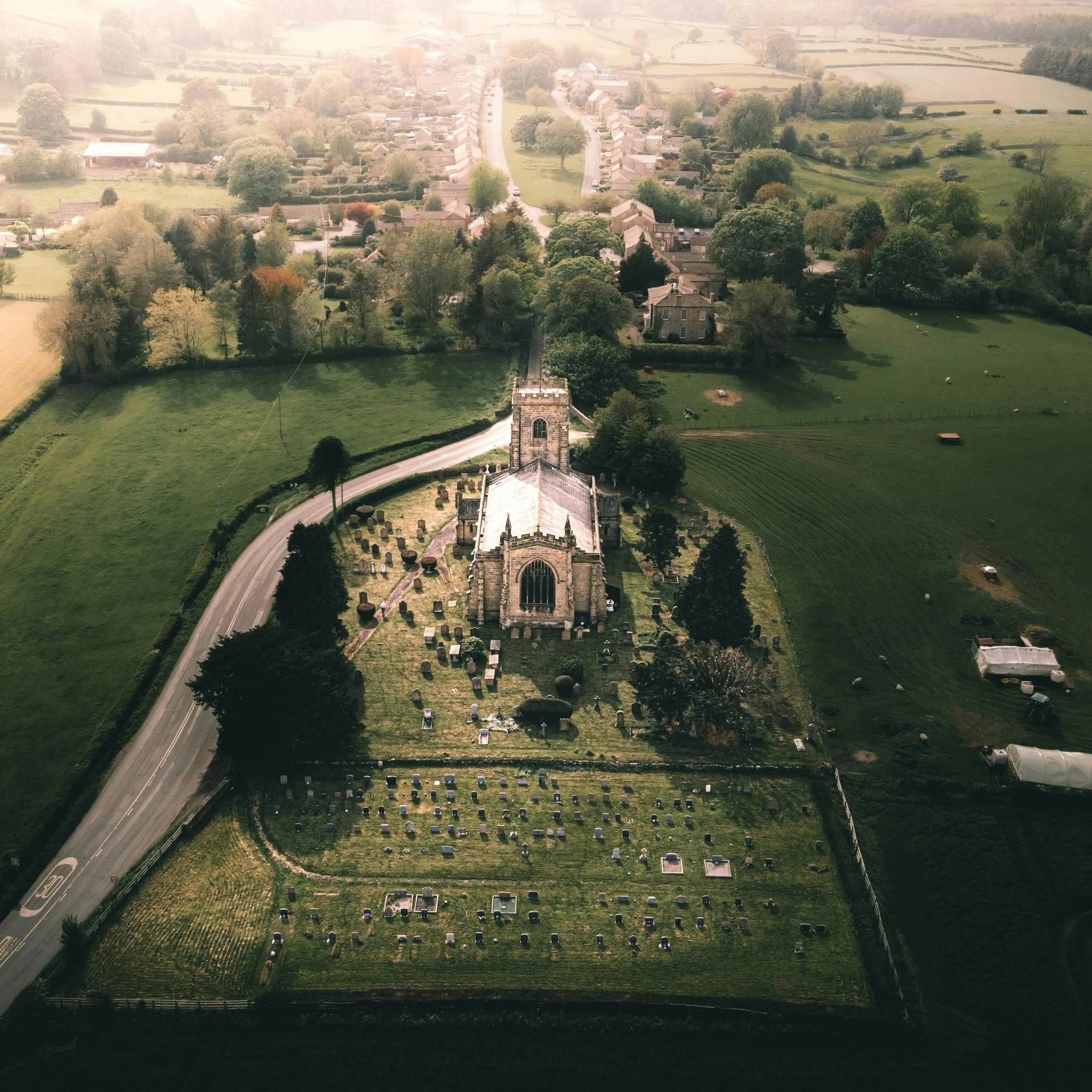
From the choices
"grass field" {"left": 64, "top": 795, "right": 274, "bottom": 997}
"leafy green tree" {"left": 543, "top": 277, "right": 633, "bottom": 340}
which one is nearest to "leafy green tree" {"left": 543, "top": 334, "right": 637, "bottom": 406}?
"leafy green tree" {"left": 543, "top": 277, "right": 633, "bottom": 340}

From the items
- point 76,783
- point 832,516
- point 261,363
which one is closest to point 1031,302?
point 832,516

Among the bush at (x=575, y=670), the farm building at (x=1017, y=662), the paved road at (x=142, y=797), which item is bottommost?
the paved road at (x=142, y=797)

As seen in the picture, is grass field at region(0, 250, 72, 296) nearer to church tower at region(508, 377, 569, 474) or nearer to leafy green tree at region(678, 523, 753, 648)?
church tower at region(508, 377, 569, 474)

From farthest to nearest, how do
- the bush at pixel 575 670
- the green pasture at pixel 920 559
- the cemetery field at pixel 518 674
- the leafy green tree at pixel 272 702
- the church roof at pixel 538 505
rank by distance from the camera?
the church roof at pixel 538 505 → the bush at pixel 575 670 → the green pasture at pixel 920 559 → the cemetery field at pixel 518 674 → the leafy green tree at pixel 272 702

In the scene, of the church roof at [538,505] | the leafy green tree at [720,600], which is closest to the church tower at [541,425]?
the church roof at [538,505]

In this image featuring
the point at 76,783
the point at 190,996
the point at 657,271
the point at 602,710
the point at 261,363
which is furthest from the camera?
the point at 657,271

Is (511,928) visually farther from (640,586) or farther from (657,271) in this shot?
(657,271)

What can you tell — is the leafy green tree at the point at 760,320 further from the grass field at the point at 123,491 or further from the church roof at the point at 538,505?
the church roof at the point at 538,505
